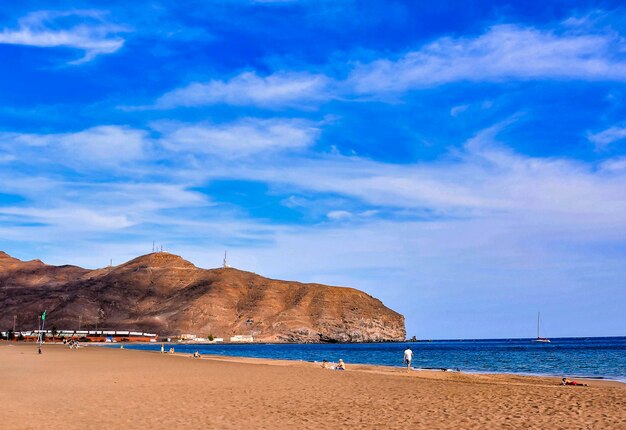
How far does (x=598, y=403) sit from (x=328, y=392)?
10430mm

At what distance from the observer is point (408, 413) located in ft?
63.2

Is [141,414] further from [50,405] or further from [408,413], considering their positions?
[408,413]

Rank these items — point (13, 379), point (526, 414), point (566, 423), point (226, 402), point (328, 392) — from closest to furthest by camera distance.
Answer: point (566, 423) → point (526, 414) → point (226, 402) → point (328, 392) → point (13, 379)

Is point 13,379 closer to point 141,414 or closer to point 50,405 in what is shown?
point 50,405

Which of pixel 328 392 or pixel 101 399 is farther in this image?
pixel 328 392

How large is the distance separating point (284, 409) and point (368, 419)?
11.4 feet

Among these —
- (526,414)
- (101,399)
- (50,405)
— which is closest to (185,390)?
(101,399)

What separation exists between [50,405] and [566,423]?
16.1 meters

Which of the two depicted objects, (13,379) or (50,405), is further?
(13,379)

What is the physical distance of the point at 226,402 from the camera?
71.9ft

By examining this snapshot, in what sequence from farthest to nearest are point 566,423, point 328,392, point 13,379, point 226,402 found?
point 13,379 → point 328,392 → point 226,402 → point 566,423

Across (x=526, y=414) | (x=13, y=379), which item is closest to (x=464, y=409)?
(x=526, y=414)

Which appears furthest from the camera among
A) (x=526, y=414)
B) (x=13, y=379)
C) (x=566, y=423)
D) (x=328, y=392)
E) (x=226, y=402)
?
(x=13, y=379)

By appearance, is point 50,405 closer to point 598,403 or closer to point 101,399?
point 101,399
